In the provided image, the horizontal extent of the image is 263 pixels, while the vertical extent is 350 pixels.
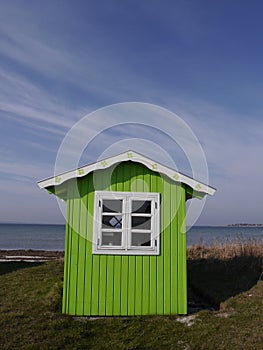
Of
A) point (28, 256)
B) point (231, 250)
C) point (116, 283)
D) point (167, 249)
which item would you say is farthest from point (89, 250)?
point (28, 256)

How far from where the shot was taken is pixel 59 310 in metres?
7.15

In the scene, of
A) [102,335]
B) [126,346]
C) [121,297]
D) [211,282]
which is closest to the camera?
[126,346]

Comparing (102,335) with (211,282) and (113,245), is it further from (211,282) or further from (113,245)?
(211,282)

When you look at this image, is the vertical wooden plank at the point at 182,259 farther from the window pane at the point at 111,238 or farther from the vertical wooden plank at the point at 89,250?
the vertical wooden plank at the point at 89,250

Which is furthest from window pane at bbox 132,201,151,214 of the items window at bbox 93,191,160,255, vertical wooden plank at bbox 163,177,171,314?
vertical wooden plank at bbox 163,177,171,314

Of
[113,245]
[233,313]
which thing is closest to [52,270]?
[113,245]

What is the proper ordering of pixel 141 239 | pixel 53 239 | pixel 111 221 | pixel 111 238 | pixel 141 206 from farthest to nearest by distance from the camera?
pixel 53 239
pixel 111 221
pixel 111 238
pixel 141 206
pixel 141 239

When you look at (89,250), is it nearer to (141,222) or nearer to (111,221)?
(141,222)

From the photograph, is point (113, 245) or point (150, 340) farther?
point (113, 245)

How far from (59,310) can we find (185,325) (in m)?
2.37

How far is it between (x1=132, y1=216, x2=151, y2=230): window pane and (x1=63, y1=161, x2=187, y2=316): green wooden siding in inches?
14.3

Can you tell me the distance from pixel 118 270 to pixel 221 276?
5.31 meters

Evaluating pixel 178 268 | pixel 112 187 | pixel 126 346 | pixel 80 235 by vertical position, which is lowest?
pixel 126 346

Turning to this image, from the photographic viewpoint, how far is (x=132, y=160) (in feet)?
23.5
